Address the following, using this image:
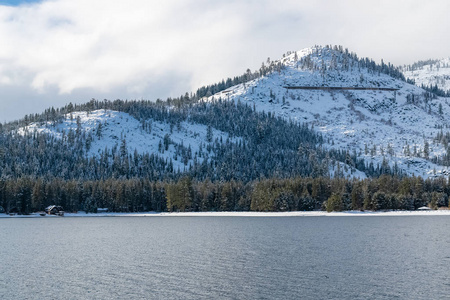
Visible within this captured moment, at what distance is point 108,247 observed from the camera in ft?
288

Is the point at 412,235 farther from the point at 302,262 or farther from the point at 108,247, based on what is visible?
the point at 108,247

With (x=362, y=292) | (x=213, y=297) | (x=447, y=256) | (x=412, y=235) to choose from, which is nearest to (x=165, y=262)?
(x=213, y=297)

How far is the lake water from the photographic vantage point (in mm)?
48406

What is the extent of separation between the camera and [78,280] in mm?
55562

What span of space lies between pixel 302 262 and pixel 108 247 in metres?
40.0

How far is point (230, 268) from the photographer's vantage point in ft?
202

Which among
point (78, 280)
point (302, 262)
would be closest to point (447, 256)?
point (302, 262)

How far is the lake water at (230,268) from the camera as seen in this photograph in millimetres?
48406

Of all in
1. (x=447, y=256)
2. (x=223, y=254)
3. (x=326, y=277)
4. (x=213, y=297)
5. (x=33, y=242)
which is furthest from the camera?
(x=33, y=242)

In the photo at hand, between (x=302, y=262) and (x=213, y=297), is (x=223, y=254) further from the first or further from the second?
(x=213, y=297)

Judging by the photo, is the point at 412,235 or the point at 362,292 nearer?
the point at 362,292

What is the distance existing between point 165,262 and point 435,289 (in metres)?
36.1

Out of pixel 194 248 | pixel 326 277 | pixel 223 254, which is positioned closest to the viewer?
pixel 326 277

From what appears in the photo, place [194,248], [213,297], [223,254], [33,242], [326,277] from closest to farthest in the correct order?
[213,297], [326,277], [223,254], [194,248], [33,242]
